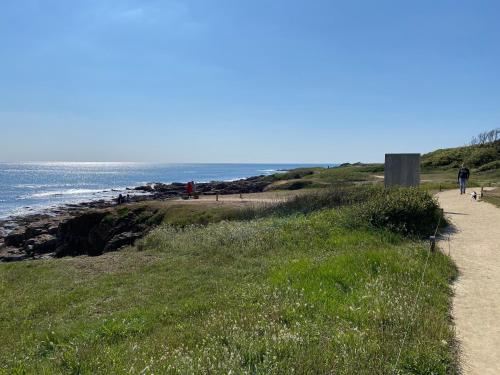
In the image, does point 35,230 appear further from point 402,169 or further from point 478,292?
point 478,292

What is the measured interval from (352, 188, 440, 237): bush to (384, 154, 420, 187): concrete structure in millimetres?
5872

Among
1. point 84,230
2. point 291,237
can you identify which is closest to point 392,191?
point 291,237

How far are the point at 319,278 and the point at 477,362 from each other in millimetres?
3446

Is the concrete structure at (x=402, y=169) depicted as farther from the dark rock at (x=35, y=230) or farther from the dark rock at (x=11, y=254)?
the dark rock at (x=35, y=230)

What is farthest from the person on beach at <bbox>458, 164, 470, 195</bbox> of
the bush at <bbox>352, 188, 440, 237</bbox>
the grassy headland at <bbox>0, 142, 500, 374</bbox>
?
the grassy headland at <bbox>0, 142, 500, 374</bbox>

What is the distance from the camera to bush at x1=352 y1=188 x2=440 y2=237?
14.1 metres

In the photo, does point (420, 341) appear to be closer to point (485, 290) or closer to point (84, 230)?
point (485, 290)

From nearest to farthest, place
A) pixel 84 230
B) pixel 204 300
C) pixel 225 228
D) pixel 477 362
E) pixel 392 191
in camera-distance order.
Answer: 1. pixel 477 362
2. pixel 204 300
3. pixel 225 228
4. pixel 392 191
5. pixel 84 230

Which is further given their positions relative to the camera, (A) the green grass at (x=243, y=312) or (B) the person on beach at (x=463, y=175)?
(B) the person on beach at (x=463, y=175)

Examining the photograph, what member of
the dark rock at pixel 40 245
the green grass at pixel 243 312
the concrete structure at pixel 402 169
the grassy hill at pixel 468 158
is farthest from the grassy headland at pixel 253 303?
the grassy hill at pixel 468 158

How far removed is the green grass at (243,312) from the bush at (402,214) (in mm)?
1272

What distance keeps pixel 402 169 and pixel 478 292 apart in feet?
46.9

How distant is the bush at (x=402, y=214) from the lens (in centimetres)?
1409

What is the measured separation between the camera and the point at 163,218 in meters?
25.6
